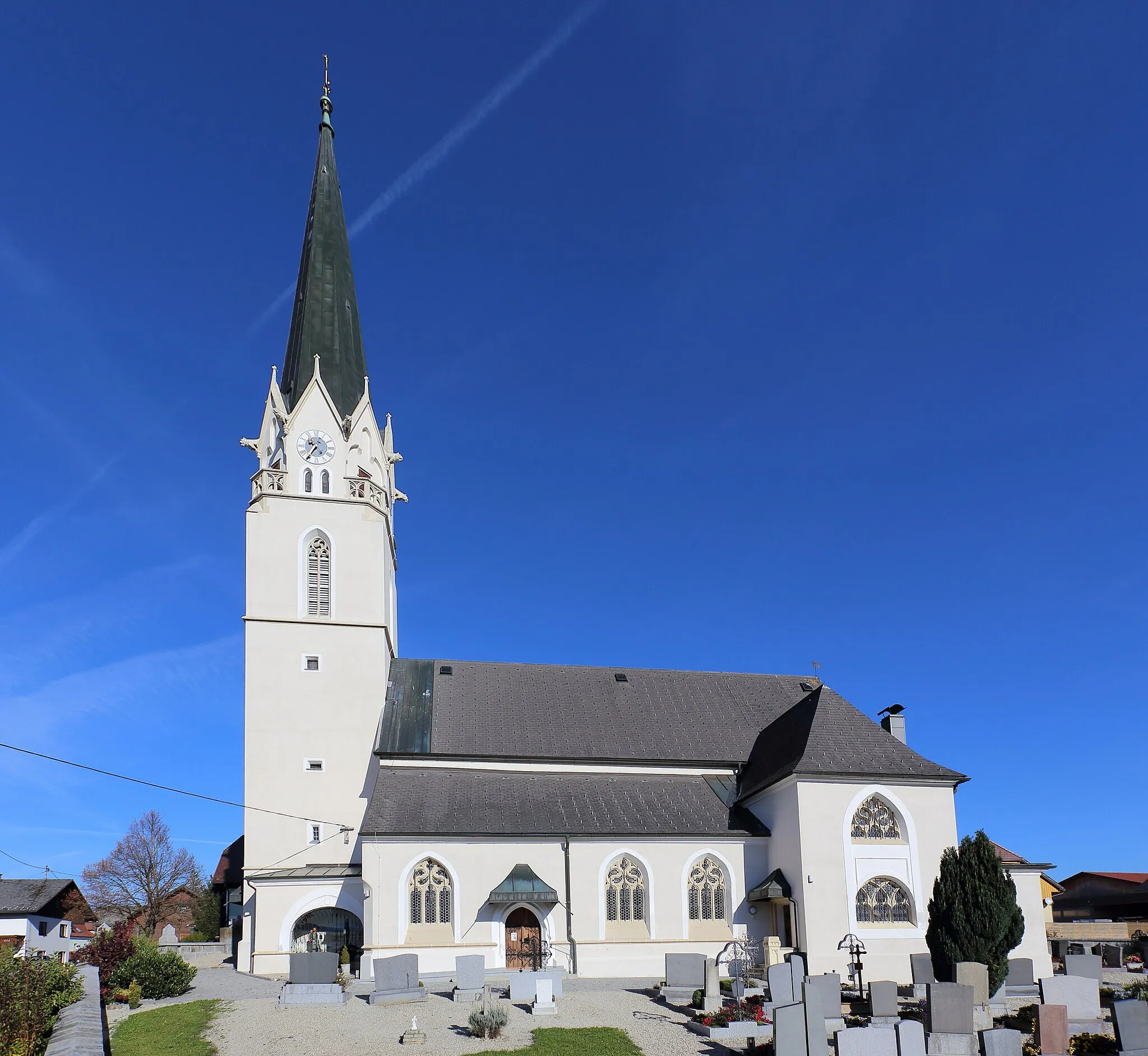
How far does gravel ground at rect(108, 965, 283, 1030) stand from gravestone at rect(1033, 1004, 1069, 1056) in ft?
59.4

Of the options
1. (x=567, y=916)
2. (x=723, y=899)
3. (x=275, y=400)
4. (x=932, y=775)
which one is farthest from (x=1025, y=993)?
(x=275, y=400)

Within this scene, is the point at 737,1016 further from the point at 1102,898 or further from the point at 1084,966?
the point at 1102,898

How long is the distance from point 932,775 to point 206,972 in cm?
2423

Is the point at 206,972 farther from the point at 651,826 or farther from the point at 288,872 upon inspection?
the point at 651,826

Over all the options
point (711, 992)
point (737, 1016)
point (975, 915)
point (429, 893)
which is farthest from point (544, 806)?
point (975, 915)

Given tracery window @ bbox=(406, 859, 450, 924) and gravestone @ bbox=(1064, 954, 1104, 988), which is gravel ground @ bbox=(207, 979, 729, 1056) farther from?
gravestone @ bbox=(1064, 954, 1104, 988)

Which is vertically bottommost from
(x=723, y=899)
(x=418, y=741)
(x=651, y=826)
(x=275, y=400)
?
(x=723, y=899)

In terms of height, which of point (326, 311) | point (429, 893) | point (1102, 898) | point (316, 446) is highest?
point (326, 311)

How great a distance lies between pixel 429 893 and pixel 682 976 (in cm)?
955

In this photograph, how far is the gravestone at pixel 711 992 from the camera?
70.2 ft

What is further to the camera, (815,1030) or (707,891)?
(707,891)

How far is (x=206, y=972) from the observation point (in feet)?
102

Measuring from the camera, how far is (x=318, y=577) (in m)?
35.8

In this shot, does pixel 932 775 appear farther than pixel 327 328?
No
